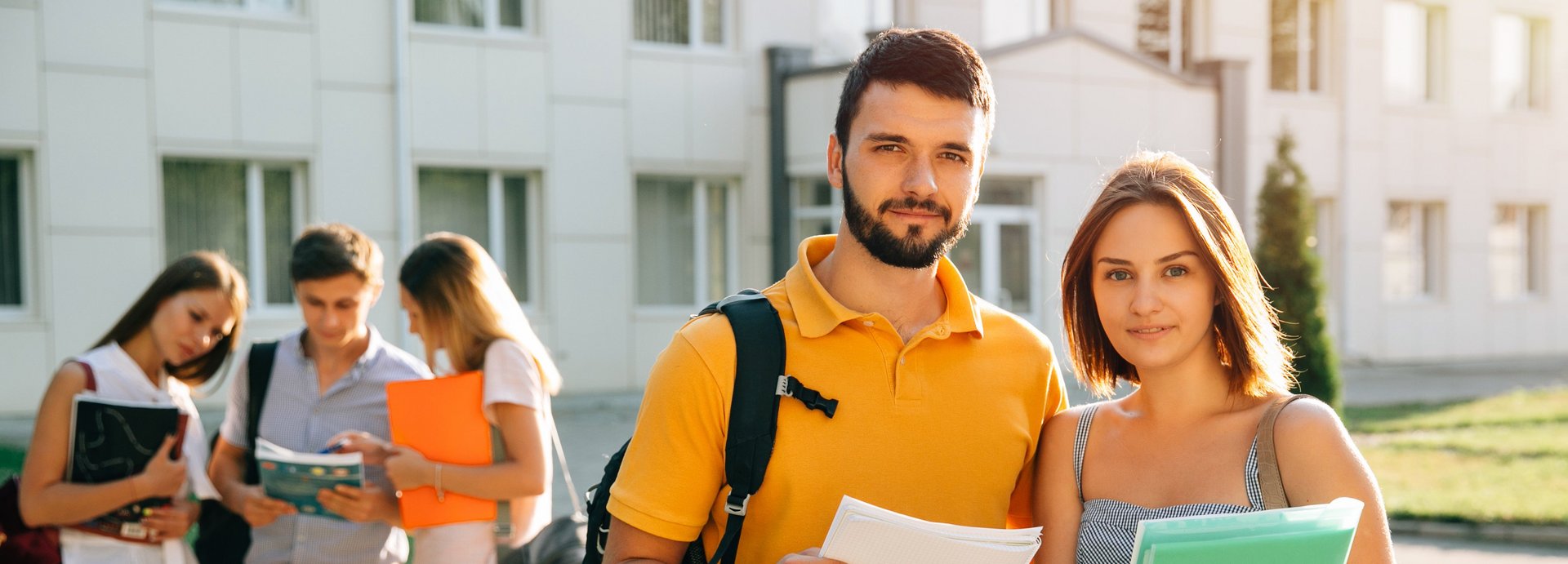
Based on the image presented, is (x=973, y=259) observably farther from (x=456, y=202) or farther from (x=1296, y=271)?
(x=456, y=202)

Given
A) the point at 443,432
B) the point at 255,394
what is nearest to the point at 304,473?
the point at 443,432

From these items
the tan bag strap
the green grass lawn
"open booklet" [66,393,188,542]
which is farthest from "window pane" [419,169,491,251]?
the tan bag strap

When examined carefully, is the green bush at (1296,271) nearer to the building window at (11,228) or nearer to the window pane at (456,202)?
the window pane at (456,202)

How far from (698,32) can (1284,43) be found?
10.8 metres

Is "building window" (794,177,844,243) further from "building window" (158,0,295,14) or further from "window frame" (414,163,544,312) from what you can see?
"building window" (158,0,295,14)

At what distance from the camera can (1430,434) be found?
1213 cm

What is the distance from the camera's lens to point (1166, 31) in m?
20.0

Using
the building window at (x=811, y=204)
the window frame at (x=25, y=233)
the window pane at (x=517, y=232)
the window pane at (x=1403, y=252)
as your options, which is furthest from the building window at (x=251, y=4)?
the window pane at (x=1403, y=252)

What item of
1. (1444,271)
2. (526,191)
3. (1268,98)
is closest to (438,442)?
(526,191)

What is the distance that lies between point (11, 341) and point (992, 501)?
1350 centimetres

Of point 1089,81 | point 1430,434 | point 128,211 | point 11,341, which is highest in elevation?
point 1089,81

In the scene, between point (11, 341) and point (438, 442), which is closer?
point (438, 442)

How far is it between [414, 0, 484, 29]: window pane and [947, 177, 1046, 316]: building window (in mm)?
6927

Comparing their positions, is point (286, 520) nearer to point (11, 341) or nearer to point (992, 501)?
point (992, 501)
